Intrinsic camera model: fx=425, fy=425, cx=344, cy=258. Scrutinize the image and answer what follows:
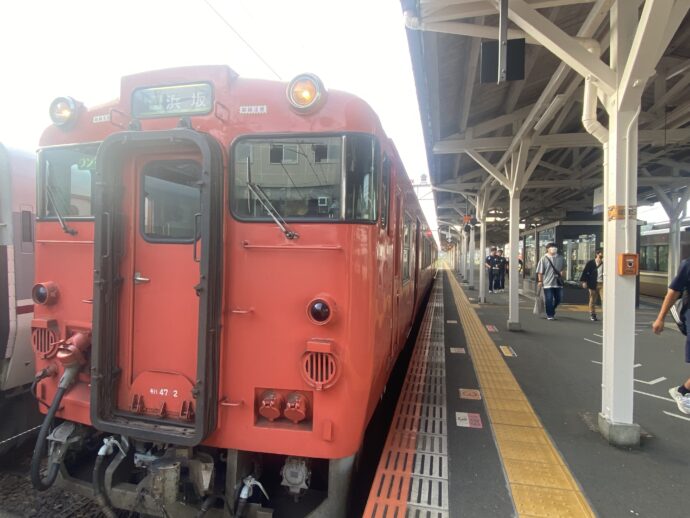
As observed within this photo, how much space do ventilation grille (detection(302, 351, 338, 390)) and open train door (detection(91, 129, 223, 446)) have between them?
524 millimetres

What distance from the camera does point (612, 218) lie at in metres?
3.63

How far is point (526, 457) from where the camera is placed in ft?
10.9

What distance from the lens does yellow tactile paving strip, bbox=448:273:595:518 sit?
2.69m

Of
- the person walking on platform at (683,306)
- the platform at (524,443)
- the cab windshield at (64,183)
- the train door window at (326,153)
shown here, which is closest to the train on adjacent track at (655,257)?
the platform at (524,443)

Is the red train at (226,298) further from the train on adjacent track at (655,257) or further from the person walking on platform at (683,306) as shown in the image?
the train on adjacent track at (655,257)

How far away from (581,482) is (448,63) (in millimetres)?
5374

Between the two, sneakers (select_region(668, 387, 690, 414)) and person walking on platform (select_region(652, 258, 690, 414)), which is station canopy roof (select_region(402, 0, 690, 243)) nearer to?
person walking on platform (select_region(652, 258, 690, 414))

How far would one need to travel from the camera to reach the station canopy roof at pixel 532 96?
4324 mm

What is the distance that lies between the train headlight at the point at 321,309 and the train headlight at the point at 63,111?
202 cm

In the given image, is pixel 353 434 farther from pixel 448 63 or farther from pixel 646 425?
pixel 448 63

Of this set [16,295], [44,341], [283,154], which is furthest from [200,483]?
[16,295]

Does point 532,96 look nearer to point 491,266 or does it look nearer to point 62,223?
point 62,223

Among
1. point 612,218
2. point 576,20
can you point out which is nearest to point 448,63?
point 576,20

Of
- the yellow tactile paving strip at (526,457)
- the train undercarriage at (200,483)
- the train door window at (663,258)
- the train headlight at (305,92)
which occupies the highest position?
the train headlight at (305,92)
